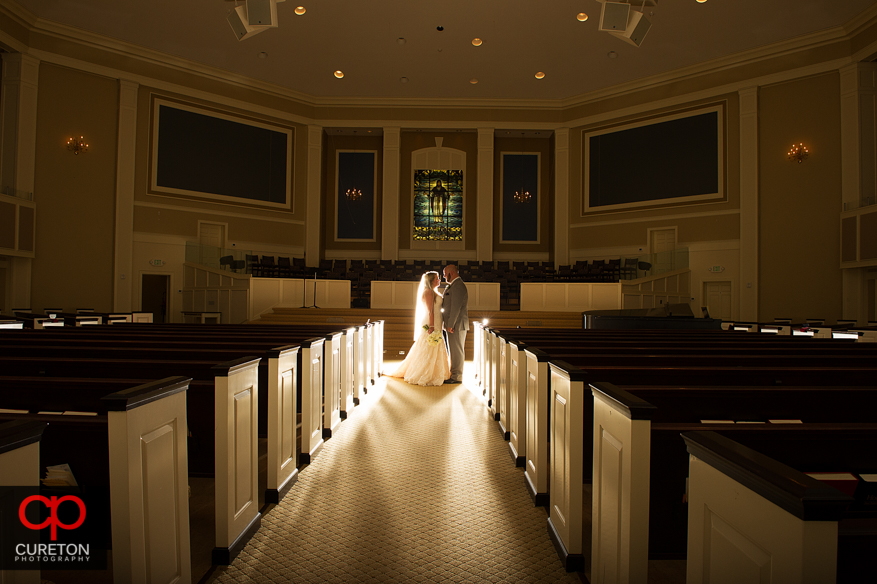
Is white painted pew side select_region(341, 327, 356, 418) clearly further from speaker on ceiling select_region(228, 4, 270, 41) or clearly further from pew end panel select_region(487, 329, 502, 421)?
speaker on ceiling select_region(228, 4, 270, 41)

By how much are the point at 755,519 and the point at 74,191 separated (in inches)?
541

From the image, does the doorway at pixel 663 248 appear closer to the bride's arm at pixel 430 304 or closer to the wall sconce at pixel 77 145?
the bride's arm at pixel 430 304

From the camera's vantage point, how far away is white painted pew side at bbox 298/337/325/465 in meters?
2.78

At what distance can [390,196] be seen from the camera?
48.6 feet

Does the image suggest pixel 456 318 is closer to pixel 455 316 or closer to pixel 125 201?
pixel 455 316

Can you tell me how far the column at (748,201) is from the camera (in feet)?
37.5

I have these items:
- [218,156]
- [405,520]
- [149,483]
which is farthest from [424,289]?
[218,156]

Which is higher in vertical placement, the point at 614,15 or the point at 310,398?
the point at 614,15

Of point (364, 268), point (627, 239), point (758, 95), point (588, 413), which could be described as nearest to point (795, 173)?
point (758, 95)

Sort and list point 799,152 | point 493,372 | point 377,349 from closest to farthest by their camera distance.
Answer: point 493,372 → point 377,349 → point 799,152

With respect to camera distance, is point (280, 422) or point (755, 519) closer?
point (755, 519)

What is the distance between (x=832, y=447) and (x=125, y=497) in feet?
6.68

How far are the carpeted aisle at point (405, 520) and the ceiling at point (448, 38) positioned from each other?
859cm

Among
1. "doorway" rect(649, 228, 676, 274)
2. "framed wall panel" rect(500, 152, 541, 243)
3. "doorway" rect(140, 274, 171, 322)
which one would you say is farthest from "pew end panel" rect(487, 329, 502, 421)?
"doorway" rect(140, 274, 171, 322)
